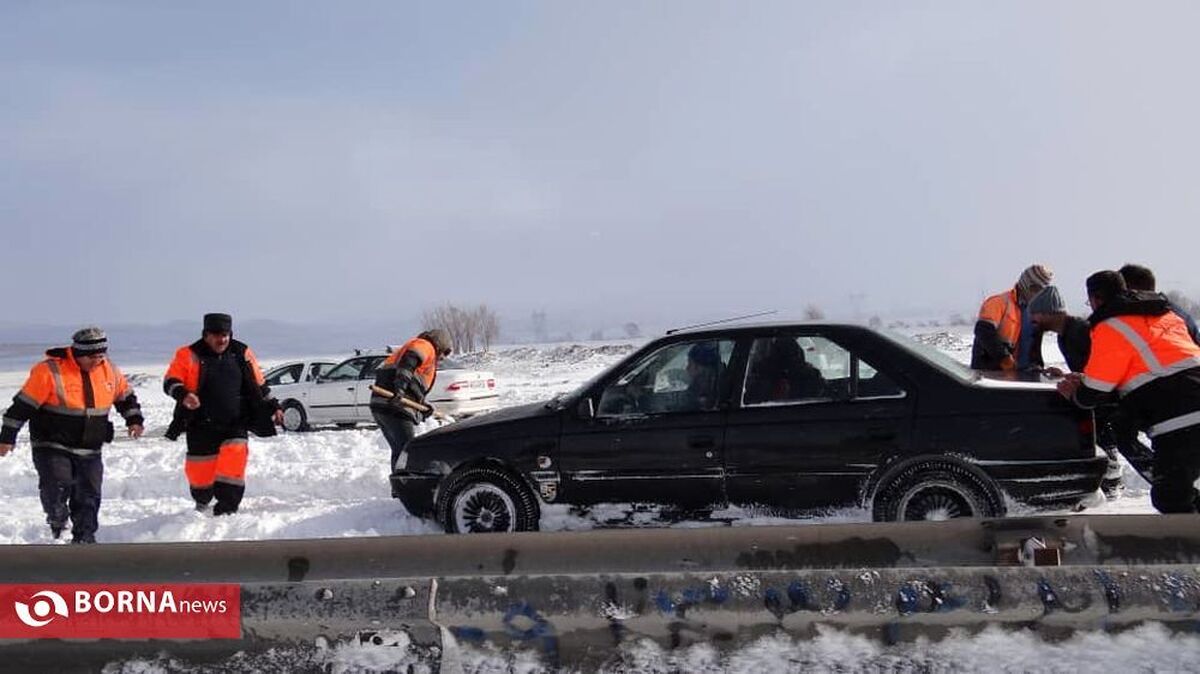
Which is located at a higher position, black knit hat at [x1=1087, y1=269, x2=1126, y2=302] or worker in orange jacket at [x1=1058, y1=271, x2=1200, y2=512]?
black knit hat at [x1=1087, y1=269, x2=1126, y2=302]

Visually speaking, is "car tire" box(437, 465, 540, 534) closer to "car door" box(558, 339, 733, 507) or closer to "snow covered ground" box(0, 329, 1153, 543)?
"snow covered ground" box(0, 329, 1153, 543)

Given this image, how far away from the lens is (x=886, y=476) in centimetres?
525

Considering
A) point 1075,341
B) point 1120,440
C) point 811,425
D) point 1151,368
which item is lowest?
point 1120,440

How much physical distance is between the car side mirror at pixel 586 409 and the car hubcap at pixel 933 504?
202 centimetres

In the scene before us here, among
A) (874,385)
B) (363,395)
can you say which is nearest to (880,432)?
(874,385)

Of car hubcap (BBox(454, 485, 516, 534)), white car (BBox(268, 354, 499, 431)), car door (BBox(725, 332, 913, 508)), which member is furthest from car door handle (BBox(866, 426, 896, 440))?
white car (BBox(268, 354, 499, 431))

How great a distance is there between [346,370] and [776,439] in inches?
541

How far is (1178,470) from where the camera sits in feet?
15.1

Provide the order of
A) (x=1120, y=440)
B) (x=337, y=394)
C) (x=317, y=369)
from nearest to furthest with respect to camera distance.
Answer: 1. (x=1120, y=440)
2. (x=337, y=394)
3. (x=317, y=369)

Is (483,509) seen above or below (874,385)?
below

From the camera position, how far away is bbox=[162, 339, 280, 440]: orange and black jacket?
694cm

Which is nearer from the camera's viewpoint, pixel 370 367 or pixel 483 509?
pixel 483 509

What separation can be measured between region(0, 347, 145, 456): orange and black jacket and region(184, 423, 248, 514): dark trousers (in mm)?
829

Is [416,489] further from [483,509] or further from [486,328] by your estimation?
[486,328]
